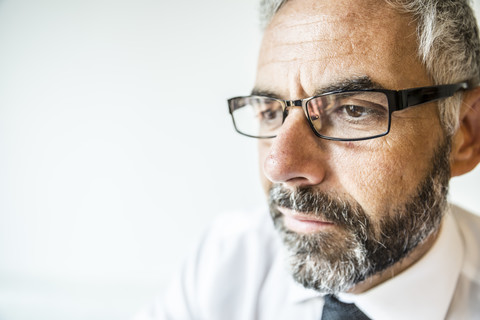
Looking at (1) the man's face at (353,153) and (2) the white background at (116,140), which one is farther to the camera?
(2) the white background at (116,140)

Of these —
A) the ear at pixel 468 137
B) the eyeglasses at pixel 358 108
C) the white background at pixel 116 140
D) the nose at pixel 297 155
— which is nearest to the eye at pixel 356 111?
the eyeglasses at pixel 358 108

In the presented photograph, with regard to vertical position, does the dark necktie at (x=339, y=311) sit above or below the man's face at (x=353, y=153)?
below

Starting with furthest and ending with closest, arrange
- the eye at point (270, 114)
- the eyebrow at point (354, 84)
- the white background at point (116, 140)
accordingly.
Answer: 1. the white background at point (116, 140)
2. the eye at point (270, 114)
3. the eyebrow at point (354, 84)

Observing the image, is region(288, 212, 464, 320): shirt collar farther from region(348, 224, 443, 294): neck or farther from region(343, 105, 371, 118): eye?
region(343, 105, 371, 118): eye

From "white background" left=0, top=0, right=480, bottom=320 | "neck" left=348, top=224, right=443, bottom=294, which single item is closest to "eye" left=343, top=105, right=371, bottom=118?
"neck" left=348, top=224, right=443, bottom=294

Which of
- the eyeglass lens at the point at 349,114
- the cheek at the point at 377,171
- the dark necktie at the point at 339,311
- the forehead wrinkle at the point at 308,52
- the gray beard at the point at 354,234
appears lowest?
the dark necktie at the point at 339,311

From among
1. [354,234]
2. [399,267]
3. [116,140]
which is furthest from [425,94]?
[116,140]

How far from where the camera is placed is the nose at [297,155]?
0.83m

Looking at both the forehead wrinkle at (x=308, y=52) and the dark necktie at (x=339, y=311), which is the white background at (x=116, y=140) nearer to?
the forehead wrinkle at (x=308, y=52)

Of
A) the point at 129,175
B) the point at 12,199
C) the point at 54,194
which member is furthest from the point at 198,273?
the point at 12,199

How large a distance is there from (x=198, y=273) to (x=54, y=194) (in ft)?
3.65

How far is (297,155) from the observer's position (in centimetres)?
83

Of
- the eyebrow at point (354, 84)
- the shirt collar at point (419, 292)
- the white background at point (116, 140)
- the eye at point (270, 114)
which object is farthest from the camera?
the white background at point (116, 140)

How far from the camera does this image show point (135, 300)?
200 cm
